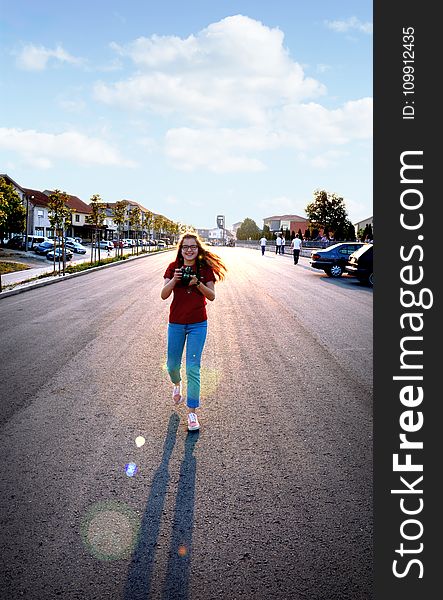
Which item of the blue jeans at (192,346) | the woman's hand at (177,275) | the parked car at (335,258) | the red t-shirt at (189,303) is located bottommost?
the blue jeans at (192,346)

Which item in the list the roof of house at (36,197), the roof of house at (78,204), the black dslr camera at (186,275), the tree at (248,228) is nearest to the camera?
the black dslr camera at (186,275)

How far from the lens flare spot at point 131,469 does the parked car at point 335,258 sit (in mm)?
21696

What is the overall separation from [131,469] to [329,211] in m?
82.5

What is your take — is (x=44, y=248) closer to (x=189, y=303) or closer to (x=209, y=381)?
(x=209, y=381)

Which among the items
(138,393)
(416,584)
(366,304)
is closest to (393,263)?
(416,584)

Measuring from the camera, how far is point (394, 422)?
251cm

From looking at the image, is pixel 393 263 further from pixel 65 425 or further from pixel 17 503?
pixel 65 425

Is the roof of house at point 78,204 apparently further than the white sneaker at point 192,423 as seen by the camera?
Yes

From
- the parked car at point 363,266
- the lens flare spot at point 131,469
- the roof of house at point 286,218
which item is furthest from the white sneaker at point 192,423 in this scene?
the roof of house at point 286,218

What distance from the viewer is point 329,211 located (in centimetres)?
8294

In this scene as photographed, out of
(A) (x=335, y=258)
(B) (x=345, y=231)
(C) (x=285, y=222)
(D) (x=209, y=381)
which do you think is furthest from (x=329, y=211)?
(C) (x=285, y=222)

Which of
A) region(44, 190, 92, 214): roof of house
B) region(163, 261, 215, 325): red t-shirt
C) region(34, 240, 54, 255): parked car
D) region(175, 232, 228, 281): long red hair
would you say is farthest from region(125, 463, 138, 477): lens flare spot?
region(44, 190, 92, 214): roof of house

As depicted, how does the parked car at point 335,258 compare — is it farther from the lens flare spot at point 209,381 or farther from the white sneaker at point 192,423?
the white sneaker at point 192,423

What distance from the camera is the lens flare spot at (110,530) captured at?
2900 mm
